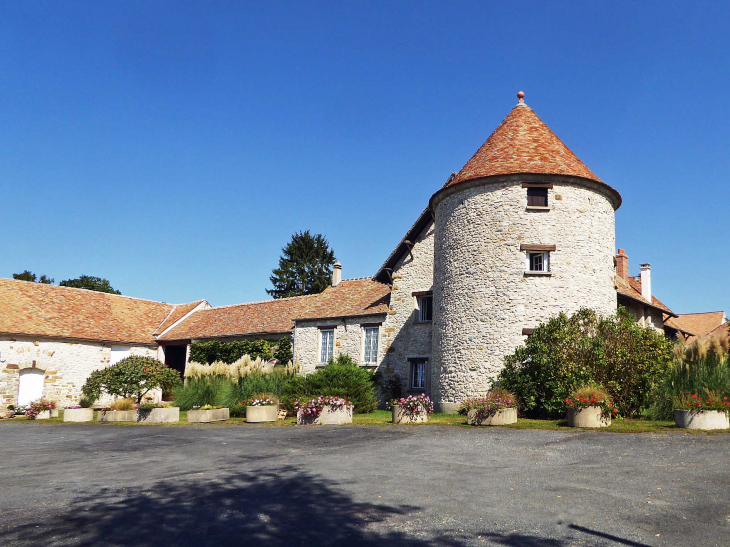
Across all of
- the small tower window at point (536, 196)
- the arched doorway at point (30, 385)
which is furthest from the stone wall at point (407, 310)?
the arched doorway at point (30, 385)

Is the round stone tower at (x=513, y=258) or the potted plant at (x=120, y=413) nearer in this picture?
the round stone tower at (x=513, y=258)

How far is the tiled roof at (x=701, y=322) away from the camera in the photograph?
145 feet

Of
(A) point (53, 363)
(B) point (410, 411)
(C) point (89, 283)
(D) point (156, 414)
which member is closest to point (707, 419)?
(B) point (410, 411)

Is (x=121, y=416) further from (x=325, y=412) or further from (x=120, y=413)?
(x=325, y=412)

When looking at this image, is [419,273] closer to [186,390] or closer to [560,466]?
[186,390]

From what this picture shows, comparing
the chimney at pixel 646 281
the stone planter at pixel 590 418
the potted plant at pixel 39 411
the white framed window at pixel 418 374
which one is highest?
the chimney at pixel 646 281

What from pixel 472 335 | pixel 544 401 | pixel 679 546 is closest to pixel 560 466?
pixel 679 546

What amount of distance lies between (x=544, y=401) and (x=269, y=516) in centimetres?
1116

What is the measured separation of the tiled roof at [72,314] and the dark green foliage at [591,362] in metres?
21.8

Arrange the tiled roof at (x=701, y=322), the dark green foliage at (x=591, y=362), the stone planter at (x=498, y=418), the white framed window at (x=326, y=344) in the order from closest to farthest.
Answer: the stone planter at (x=498, y=418) < the dark green foliage at (x=591, y=362) < the white framed window at (x=326, y=344) < the tiled roof at (x=701, y=322)

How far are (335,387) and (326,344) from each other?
6874 millimetres

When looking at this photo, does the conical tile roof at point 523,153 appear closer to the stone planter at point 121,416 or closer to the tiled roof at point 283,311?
the tiled roof at point 283,311

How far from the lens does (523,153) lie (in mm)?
19078

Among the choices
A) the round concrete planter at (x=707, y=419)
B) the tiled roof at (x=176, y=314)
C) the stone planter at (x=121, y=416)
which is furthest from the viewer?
the tiled roof at (x=176, y=314)
